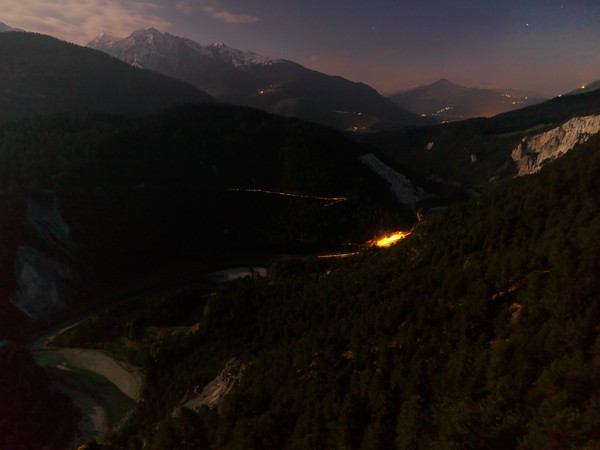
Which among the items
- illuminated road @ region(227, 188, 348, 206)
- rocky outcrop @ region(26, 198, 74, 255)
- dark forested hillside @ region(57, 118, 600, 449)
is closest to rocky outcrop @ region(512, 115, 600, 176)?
illuminated road @ region(227, 188, 348, 206)

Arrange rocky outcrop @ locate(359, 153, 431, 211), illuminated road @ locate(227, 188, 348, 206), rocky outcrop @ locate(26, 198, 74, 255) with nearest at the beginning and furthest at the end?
rocky outcrop @ locate(26, 198, 74, 255) → illuminated road @ locate(227, 188, 348, 206) → rocky outcrop @ locate(359, 153, 431, 211)

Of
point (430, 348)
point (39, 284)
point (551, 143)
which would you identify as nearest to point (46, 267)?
point (39, 284)

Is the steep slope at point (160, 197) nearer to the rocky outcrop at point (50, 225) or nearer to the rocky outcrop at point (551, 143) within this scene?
the rocky outcrop at point (50, 225)

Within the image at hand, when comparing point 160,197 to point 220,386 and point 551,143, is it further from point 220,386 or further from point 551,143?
point 551,143

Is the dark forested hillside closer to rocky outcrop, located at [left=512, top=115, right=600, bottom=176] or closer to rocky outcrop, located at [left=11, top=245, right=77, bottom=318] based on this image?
rocky outcrop, located at [left=11, top=245, right=77, bottom=318]

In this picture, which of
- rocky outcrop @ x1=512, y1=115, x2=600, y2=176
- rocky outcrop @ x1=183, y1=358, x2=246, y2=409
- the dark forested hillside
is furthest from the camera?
rocky outcrop @ x1=512, y1=115, x2=600, y2=176
